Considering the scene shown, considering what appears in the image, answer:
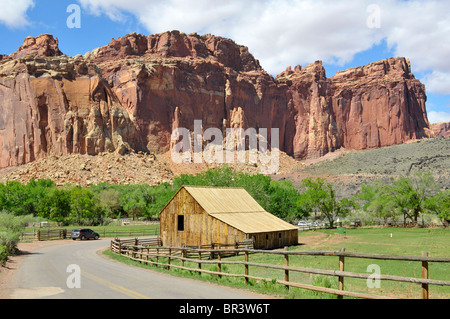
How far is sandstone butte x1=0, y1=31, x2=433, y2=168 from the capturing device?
105688mm

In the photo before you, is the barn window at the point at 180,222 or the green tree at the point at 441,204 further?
the green tree at the point at 441,204

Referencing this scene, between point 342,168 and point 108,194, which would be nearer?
point 108,194

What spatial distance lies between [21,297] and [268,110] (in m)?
149

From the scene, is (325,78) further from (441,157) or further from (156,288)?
(156,288)

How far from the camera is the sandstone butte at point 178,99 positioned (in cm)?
10569

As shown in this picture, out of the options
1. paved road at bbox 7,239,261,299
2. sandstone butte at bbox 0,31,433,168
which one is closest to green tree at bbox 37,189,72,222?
paved road at bbox 7,239,261,299

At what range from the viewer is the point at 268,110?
156 meters

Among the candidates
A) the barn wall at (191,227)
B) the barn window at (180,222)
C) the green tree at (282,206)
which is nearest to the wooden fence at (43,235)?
the barn wall at (191,227)

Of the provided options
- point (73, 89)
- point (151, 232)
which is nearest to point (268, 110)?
point (73, 89)

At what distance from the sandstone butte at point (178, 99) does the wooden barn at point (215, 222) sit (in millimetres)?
77460

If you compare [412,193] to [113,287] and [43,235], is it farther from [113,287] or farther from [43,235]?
[113,287]

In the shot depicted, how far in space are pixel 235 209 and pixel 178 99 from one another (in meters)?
99.1

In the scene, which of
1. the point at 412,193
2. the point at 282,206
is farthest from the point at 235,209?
the point at 412,193

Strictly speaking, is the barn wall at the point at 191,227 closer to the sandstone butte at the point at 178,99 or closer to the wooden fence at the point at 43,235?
the wooden fence at the point at 43,235
